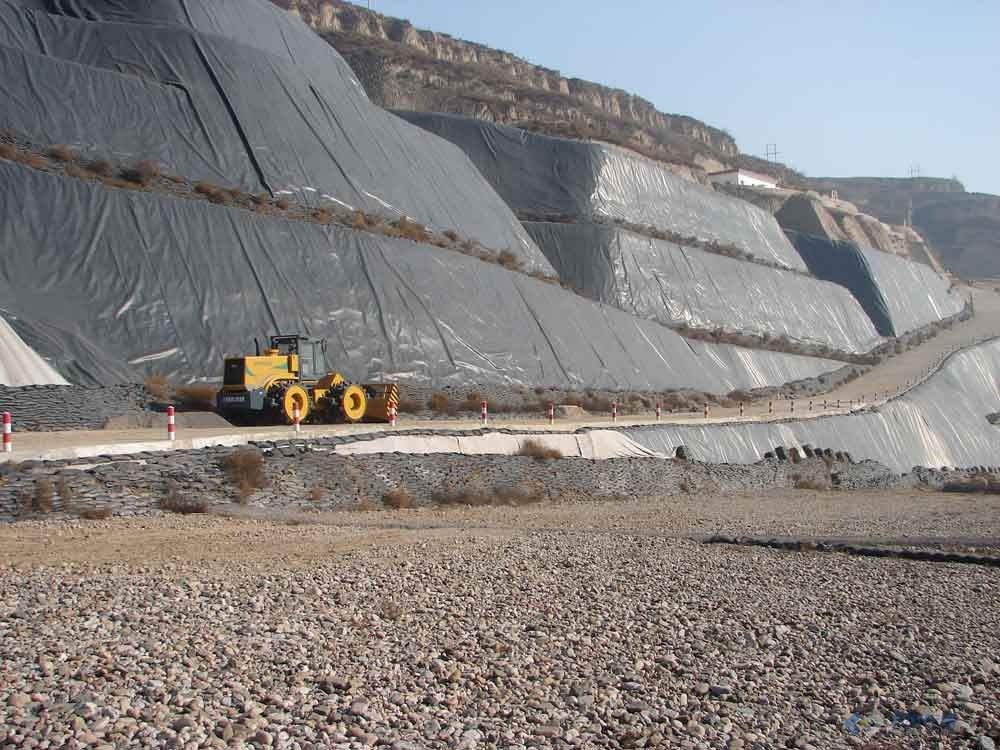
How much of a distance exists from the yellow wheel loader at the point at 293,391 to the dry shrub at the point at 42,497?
10215mm

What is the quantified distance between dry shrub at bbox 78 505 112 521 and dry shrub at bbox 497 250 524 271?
33701mm

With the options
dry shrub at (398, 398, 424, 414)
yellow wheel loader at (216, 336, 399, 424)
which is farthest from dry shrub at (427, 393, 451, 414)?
yellow wheel loader at (216, 336, 399, 424)

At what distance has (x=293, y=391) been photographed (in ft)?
88.9

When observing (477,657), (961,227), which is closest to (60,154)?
(477,657)

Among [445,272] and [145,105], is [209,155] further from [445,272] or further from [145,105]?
[445,272]

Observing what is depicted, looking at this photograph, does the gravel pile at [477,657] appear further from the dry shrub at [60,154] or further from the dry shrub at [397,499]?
the dry shrub at [60,154]

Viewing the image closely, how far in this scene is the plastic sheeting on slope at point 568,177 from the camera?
6694 cm

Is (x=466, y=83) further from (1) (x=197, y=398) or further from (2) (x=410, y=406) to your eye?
(1) (x=197, y=398)

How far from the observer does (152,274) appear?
105 ft

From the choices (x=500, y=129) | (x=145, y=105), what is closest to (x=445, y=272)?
(x=145, y=105)

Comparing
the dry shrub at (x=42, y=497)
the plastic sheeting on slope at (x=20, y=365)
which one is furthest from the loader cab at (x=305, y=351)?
the dry shrub at (x=42, y=497)

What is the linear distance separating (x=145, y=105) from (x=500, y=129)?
34422mm

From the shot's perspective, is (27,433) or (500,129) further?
(500,129)

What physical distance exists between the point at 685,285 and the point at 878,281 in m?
31.6
